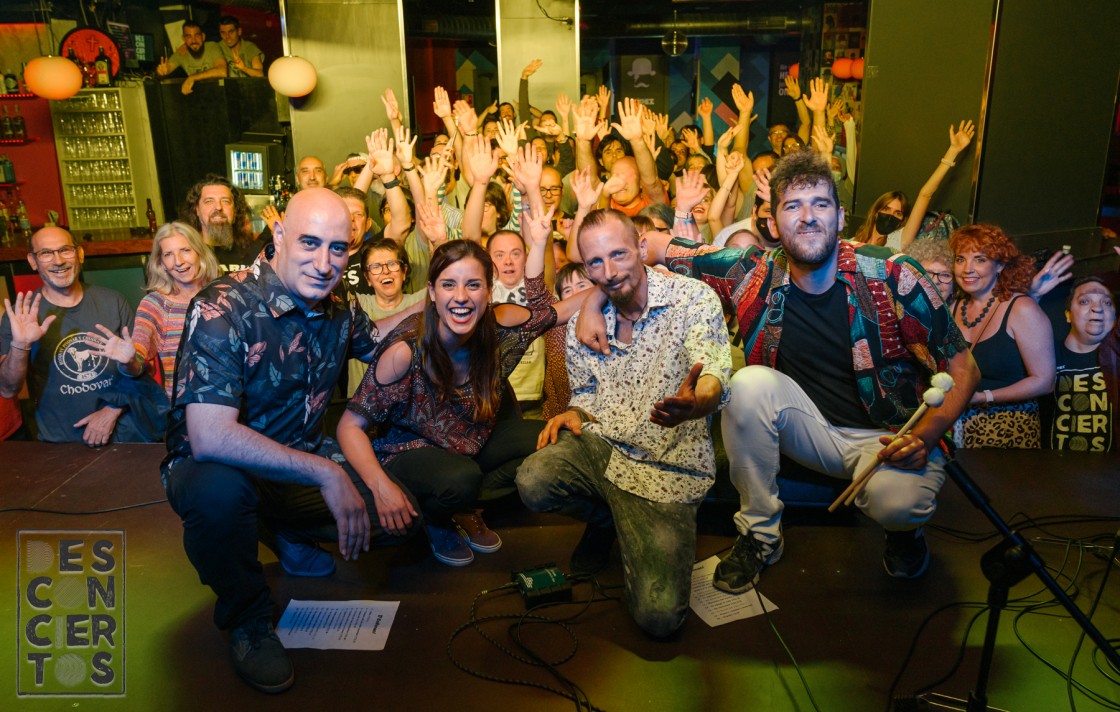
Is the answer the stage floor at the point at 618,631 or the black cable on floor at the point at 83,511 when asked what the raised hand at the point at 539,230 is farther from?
the black cable on floor at the point at 83,511

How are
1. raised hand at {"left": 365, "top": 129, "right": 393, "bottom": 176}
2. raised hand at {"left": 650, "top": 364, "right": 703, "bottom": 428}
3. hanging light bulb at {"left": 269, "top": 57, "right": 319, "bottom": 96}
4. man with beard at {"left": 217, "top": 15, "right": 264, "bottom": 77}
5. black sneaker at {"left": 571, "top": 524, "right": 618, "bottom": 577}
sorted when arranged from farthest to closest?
man with beard at {"left": 217, "top": 15, "right": 264, "bottom": 77}
hanging light bulb at {"left": 269, "top": 57, "right": 319, "bottom": 96}
raised hand at {"left": 365, "top": 129, "right": 393, "bottom": 176}
black sneaker at {"left": 571, "top": 524, "right": 618, "bottom": 577}
raised hand at {"left": 650, "top": 364, "right": 703, "bottom": 428}

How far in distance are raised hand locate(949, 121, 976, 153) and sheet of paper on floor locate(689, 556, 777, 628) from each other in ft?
11.4

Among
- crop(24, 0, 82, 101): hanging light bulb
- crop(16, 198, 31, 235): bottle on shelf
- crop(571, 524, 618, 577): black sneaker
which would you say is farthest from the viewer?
crop(16, 198, 31, 235): bottle on shelf

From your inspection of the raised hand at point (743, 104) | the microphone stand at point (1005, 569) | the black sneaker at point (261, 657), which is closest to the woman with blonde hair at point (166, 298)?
the black sneaker at point (261, 657)

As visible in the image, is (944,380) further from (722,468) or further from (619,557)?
(722,468)

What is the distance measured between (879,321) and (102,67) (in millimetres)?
8775

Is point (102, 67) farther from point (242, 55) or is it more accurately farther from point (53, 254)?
point (53, 254)

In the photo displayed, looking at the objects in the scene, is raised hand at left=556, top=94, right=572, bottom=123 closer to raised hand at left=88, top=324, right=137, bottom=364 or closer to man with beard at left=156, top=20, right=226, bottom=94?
man with beard at left=156, top=20, right=226, bottom=94

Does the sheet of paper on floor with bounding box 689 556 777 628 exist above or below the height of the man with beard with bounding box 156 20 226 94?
below

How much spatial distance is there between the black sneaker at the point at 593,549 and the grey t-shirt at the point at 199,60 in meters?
8.35

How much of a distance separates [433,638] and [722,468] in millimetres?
1606

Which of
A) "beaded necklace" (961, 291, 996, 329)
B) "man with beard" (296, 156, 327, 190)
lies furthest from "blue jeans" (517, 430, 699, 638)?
"man with beard" (296, 156, 327, 190)

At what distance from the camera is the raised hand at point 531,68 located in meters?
7.73

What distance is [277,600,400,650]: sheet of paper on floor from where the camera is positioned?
2.40 metres
